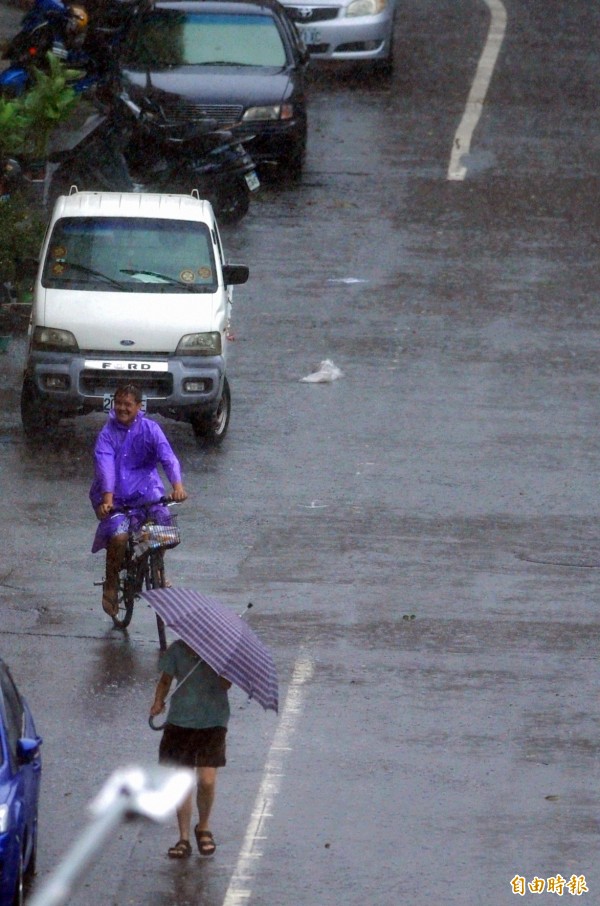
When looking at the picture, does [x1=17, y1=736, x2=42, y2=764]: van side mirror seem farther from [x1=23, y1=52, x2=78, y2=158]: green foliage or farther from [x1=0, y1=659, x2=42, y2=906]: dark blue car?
[x1=23, y1=52, x2=78, y2=158]: green foliage

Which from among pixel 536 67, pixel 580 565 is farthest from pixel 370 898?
pixel 536 67

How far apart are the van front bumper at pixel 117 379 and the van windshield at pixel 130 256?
74 cm

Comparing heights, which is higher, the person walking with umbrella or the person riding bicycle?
the person walking with umbrella

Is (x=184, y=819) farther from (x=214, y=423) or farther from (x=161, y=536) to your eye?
(x=214, y=423)

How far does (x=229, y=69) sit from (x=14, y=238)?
18.6ft

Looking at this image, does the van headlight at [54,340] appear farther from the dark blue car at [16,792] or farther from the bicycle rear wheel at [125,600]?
the dark blue car at [16,792]

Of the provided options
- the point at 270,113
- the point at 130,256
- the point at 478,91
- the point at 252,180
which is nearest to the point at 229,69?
the point at 270,113

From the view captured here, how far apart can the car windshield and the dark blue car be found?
1742 centimetres

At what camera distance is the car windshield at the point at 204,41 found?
78.5 ft

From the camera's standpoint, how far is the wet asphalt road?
8172mm

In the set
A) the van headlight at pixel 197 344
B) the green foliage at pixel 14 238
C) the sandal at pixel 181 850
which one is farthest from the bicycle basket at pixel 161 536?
the green foliage at pixel 14 238

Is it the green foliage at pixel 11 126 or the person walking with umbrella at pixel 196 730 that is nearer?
the person walking with umbrella at pixel 196 730

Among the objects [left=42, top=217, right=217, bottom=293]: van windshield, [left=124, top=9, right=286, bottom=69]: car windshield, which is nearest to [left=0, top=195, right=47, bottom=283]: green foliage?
[left=42, top=217, right=217, bottom=293]: van windshield

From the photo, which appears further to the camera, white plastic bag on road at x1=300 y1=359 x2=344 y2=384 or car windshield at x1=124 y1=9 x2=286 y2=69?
car windshield at x1=124 y1=9 x2=286 y2=69
